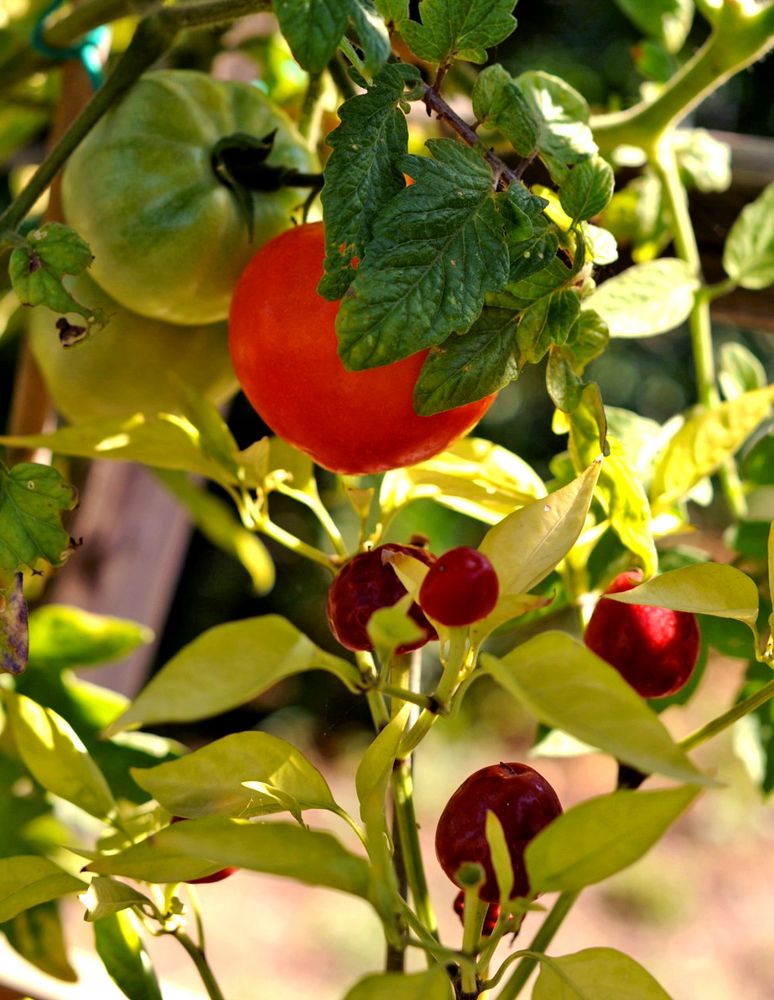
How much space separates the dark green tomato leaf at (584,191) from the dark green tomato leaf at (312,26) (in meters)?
0.07

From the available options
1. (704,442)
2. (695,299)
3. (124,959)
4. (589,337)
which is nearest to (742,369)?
(695,299)

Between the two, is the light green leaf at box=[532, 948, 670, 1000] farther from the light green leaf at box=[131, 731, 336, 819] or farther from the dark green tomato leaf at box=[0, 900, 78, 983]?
the dark green tomato leaf at box=[0, 900, 78, 983]

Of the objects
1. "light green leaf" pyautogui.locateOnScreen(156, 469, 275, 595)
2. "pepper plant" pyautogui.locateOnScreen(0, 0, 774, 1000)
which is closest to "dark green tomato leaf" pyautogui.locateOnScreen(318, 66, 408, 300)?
"pepper plant" pyautogui.locateOnScreen(0, 0, 774, 1000)

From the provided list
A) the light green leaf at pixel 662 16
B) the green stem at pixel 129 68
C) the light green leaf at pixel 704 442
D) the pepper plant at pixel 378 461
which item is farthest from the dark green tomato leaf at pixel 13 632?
the light green leaf at pixel 662 16

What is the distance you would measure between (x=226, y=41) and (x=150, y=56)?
31 cm

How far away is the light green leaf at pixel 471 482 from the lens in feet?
1.13

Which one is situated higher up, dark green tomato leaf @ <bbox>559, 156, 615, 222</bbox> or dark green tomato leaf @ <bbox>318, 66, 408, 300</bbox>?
dark green tomato leaf @ <bbox>318, 66, 408, 300</bbox>

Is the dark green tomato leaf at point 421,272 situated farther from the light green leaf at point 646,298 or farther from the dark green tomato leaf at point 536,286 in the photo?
the light green leaf at point 646,298

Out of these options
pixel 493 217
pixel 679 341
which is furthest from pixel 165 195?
pixel 679 341

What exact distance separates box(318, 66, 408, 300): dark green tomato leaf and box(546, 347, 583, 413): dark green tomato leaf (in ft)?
0.21

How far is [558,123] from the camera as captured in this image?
307 mm

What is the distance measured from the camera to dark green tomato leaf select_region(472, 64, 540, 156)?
277 millimetres

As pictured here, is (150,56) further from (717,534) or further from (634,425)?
(717,534)

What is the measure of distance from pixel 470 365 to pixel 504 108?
67mm
